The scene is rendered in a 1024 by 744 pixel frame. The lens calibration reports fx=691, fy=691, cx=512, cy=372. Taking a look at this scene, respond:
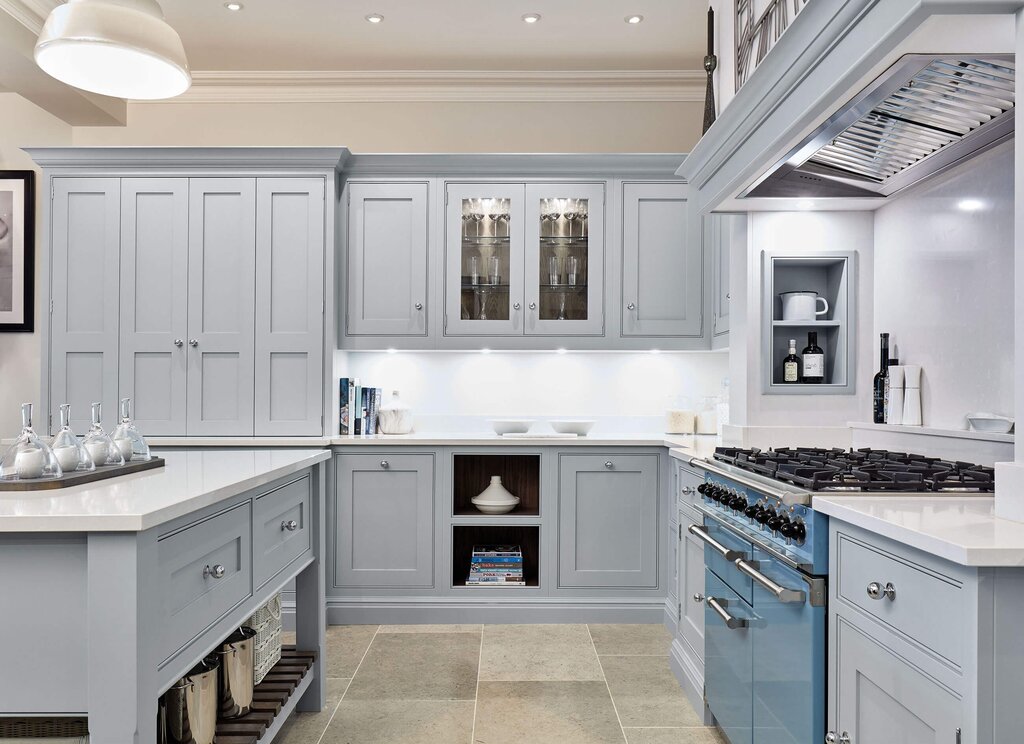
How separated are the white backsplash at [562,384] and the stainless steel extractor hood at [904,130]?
1710 millimetres

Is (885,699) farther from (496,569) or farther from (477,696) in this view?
(496,569)

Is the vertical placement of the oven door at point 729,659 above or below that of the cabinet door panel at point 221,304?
below

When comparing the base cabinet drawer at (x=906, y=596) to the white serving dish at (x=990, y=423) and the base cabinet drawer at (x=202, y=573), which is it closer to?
the white serving dish at (x=990, y=423)

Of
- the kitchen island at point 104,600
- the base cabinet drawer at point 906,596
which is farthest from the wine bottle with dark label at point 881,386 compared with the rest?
the kitchen island at point 104,600

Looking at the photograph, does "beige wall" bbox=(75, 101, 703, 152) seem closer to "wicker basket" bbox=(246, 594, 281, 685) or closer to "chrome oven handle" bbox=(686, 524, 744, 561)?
"chrome oven handle" bbox=(686, 524, 744, 561)

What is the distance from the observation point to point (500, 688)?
2.79 m

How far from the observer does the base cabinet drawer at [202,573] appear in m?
1.45

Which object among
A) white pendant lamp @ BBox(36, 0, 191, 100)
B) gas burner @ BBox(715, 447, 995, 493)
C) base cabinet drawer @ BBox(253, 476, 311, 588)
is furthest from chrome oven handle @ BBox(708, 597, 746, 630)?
white pendant lamp @ BBox(36, 0, 191, 100)

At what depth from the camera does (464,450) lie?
3619 millimetres

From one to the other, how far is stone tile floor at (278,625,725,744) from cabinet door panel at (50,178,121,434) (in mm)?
1872

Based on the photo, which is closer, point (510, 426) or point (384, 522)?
point (384, 522)

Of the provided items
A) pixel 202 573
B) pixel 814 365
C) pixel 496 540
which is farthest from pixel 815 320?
pixel 202 573

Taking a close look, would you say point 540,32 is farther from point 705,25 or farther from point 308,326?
point 308,326

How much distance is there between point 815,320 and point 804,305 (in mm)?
75
